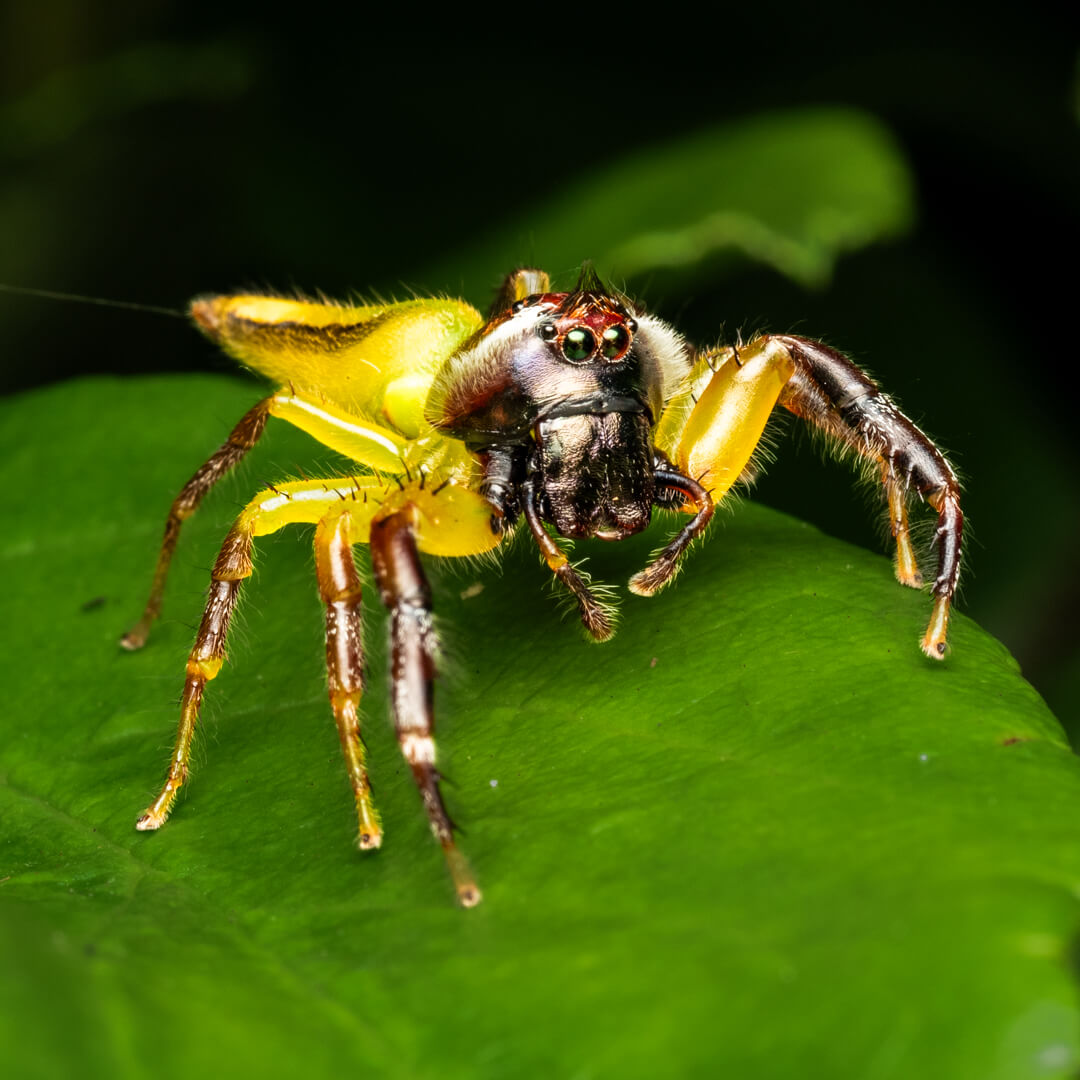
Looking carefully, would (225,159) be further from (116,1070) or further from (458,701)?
(116,1070)

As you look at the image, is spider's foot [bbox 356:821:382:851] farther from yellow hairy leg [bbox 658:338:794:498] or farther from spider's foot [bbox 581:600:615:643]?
yellow hairy leg [bbox 658:338:794:498]

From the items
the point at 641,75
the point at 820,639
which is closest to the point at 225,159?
the point at 641,75

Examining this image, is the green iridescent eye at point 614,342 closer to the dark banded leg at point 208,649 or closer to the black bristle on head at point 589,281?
the black bristle on head at point 589,281

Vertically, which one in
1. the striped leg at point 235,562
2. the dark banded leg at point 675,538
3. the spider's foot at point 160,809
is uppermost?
the dark banded leg at point 675,538

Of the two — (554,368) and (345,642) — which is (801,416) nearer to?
(554,368)

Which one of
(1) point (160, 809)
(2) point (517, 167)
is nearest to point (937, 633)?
(1) point (160, 809)

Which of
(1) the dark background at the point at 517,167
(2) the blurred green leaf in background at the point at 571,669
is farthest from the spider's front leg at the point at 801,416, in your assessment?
(1) the dark background at the point at 517,167

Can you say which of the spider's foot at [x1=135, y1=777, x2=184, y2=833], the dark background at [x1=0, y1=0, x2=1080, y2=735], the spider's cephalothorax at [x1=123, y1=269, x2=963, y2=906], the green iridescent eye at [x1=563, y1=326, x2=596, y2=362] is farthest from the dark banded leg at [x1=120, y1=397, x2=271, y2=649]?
the dark background at [x1=0, y1=0, x2=1080, y2=735]
